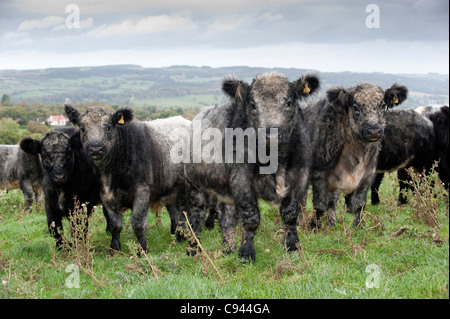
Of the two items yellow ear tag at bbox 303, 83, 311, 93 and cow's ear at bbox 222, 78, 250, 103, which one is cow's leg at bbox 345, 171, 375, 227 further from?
cow's ear at bbox 222, 78, 250, 103

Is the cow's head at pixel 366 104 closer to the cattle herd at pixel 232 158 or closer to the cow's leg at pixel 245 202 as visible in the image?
the cattle herd at pixel 232 158

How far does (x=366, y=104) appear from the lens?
8031 mm

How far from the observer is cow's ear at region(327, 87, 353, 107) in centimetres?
838

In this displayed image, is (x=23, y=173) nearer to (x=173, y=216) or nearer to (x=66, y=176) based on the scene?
(x=173, y=216)

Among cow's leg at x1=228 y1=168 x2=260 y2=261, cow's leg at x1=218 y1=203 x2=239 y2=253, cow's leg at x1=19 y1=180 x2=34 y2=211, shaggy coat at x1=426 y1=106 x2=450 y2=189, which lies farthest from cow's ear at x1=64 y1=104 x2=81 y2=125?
shaggy coat at x1=426 y1=106 x2=450 y2=189

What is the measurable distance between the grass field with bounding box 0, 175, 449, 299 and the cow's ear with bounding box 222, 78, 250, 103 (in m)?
2.31

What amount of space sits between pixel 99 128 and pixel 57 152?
989 millimetres

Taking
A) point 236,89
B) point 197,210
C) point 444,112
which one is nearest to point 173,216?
point 197,210

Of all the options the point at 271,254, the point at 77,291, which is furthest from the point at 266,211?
the point at 77,291

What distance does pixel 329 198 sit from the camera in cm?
865

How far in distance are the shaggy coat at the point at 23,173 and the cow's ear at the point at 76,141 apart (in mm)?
5635
